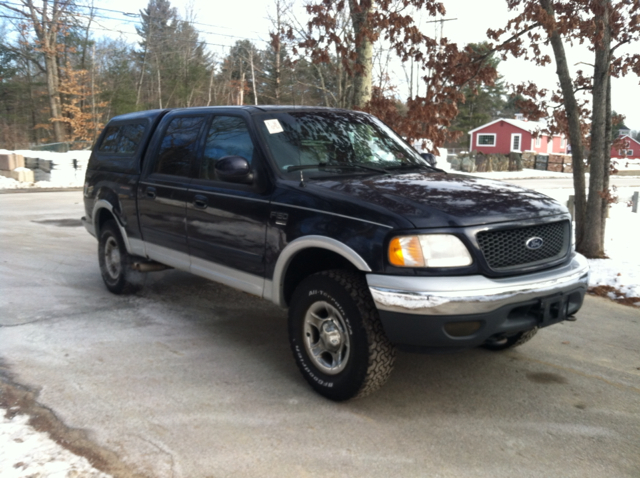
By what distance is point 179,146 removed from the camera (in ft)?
17.8

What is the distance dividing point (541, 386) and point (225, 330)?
2.68 m

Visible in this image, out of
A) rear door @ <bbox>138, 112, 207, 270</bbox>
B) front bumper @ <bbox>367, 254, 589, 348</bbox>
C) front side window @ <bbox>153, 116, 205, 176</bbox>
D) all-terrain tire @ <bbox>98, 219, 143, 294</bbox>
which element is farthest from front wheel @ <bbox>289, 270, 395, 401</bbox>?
all-terrain tire @ <bbox>98, 219, 143, 294</bbox>

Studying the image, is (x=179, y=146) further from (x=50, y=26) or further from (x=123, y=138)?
(x=50, y=26)

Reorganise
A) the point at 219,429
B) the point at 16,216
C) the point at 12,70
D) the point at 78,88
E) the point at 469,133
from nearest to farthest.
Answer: the point at 219,429 < the point at 16,216 < the point at 78,88 < the point at 12,70 < the point at 469,133

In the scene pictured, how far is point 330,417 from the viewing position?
12.3 ft

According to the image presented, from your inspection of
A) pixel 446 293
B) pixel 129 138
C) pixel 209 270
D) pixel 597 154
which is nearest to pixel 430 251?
pixel 446 293

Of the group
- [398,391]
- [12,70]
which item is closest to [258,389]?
[398,391]

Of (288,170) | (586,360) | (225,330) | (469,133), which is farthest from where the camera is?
(469,133)

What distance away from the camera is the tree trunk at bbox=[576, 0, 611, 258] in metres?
8.14

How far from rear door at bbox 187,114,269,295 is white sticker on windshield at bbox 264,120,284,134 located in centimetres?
15

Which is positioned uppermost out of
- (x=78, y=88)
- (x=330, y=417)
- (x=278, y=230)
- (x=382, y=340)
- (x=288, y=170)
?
(x=78, y=88)

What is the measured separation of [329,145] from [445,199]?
1317 millimetres

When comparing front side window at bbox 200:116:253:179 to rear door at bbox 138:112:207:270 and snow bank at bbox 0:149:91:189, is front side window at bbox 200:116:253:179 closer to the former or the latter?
rear door at bbox 138:112:207:270

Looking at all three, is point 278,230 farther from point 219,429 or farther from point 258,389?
point 219,429
